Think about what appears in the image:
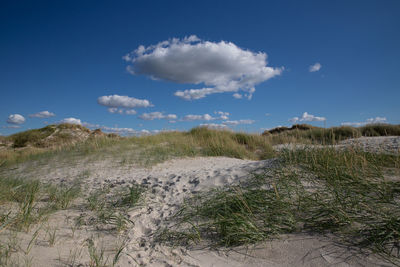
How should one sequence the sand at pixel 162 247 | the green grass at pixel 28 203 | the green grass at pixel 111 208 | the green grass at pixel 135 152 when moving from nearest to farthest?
the sand at pixel 162 247 < the green grass at pixel 28 203 < the green grass at pixel 111 208 < the green grass at pixel 135 152

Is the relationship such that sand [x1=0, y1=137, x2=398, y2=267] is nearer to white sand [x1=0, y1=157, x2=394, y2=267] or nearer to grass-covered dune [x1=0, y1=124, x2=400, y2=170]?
white sand [x1=0, y1=157, x2=394, y2=267]

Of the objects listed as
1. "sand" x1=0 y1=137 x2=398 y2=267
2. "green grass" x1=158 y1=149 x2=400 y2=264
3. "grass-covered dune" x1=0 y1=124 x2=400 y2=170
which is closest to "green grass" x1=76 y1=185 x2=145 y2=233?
"sand" x1=0 y1=137 x2=398 y2=267

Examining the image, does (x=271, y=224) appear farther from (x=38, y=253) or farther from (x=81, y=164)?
(x=81, y=164)

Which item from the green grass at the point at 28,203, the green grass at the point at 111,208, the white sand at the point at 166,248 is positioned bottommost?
the white sand at the point at 166,248

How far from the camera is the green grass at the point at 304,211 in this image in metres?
2.00

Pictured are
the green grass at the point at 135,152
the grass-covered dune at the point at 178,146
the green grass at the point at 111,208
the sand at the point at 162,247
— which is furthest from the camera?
the grass-covered dune at the point at 178,146

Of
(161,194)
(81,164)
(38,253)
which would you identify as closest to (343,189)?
(161,194)

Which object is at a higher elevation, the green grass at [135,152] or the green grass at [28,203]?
the green grass at [135,152]

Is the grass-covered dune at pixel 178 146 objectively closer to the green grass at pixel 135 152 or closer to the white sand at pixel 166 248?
the green grass at pixel 135 152

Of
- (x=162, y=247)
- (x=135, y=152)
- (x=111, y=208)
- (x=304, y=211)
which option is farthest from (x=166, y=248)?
(x=135, y=152)

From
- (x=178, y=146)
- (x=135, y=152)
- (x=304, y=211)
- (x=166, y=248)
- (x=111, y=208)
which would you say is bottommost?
(x=166, y=248)

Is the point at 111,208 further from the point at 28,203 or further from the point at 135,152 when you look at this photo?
the point at 135,152

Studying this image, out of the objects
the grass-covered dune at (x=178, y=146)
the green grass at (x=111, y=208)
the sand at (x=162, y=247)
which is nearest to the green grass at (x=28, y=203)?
the sand at (x=162, y=247)

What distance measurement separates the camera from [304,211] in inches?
93.8
